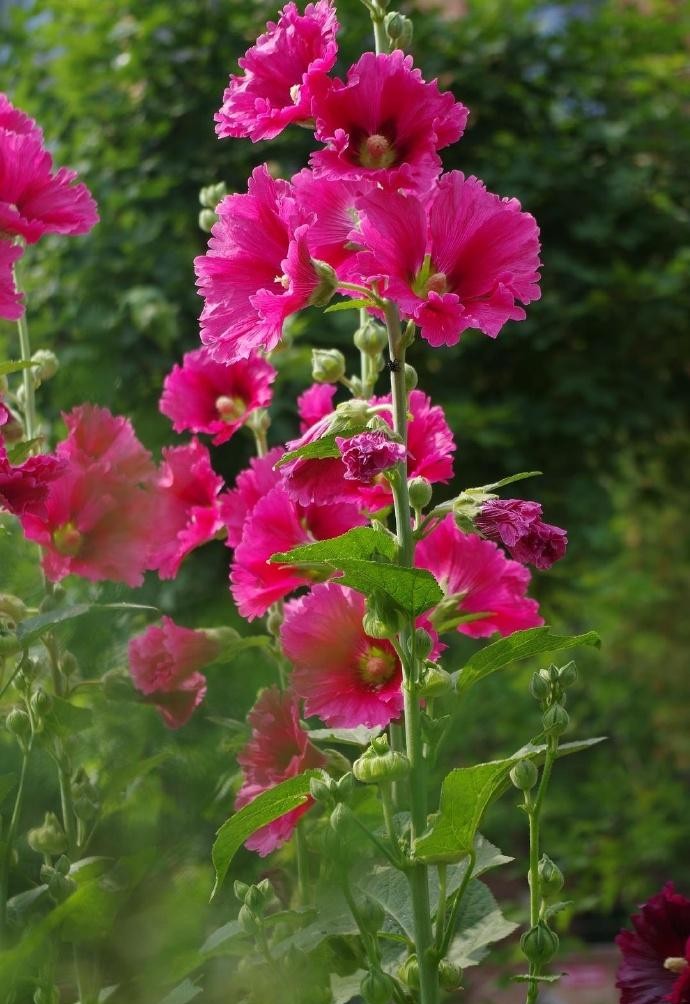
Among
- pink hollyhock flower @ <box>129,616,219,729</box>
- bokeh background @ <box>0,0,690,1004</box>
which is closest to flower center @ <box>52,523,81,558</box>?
pink hollyhock flower @ <box>129,616,219,729</box>

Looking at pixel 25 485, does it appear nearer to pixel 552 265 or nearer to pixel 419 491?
pixel 419 491

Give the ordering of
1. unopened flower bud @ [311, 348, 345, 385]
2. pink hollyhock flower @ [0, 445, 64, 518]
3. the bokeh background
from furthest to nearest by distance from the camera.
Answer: the bokeh background < unopened flower bud @ [311, 348, 345, 385] < pink hollyhock flower @ [0, 445, 64, 518]

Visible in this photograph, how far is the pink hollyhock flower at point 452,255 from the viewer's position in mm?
562

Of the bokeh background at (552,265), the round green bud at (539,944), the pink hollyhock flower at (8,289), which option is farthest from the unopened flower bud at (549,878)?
the bokeh background at (552,265)

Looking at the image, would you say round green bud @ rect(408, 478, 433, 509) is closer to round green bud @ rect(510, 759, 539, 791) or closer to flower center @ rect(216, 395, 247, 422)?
round green bud @ rect(510, 759, 539, 791)

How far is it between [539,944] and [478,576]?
19cm

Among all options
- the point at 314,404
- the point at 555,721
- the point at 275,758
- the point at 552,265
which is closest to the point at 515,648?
the point at 555,721

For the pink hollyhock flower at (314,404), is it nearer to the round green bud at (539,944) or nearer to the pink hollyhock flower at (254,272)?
the pink hollyhock flower at (254,272)

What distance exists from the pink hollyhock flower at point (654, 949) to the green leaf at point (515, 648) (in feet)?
0.53

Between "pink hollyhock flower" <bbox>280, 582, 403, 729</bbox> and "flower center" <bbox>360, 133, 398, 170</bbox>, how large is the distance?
0.19 meters

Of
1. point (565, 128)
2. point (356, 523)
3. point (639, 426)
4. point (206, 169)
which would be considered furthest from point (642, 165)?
point (356, 523)

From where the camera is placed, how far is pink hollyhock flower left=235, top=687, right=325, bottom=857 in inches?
23.9

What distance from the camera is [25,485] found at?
23.4 inches

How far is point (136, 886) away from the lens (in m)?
0.45
